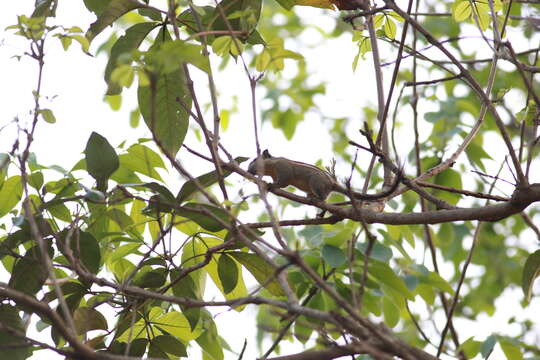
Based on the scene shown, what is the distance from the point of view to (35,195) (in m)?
2.83

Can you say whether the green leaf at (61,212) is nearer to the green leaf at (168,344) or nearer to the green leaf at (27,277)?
the green leaf at (27,277)

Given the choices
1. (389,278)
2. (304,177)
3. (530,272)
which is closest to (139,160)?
(304,177)

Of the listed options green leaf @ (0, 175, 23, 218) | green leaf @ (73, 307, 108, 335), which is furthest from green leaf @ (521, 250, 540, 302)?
green leaf @ (0, 175, 23, 218)

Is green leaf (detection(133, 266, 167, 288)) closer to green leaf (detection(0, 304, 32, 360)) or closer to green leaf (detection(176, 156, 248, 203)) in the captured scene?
green leaf (detection(176, 156, 248, 203))

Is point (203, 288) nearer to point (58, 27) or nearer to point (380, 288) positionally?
point (380, 288)

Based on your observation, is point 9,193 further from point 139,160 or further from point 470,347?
point 470,347

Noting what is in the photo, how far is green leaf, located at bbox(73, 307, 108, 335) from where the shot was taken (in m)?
2.46

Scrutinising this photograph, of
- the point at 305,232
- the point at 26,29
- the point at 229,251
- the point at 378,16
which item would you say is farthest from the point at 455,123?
the point at 26,29

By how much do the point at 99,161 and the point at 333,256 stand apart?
1.00 metres

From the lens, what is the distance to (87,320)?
2486mm

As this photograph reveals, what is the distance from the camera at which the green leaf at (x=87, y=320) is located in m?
2.46

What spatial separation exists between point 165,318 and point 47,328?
1.60 ft

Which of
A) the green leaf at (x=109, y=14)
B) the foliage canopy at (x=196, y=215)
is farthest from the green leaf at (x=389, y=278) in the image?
the green leaf at (x=109, y=14)

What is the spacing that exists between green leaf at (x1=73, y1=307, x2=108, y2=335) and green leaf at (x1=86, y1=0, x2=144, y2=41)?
0.99m
